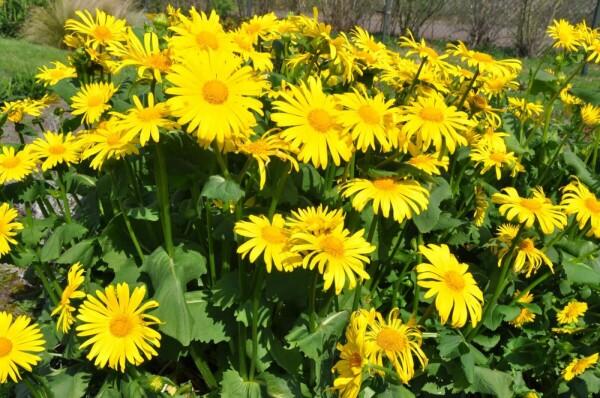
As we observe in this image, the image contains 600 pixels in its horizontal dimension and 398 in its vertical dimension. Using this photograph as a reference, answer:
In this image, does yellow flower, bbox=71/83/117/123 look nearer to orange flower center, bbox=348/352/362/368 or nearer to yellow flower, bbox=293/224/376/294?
yellow flower, bbox=293/224/376/294

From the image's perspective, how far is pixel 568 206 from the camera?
1906 mm

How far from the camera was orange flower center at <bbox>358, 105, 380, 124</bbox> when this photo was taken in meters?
1.57

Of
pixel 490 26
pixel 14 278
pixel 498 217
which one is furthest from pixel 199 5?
pixel 498 217

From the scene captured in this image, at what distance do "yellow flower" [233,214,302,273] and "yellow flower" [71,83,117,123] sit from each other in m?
0.77

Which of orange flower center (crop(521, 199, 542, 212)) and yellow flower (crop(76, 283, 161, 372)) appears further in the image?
orange flower center (crop(521, 199, 542, 212))

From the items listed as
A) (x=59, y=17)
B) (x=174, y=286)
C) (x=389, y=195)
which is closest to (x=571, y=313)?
(x=389, y=195)

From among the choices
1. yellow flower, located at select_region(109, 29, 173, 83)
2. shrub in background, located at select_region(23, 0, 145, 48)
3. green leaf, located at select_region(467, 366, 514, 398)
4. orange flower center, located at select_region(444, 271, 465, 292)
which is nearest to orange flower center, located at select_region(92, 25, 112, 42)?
yellow flower, located at select_region(109, 29, 173, 83)

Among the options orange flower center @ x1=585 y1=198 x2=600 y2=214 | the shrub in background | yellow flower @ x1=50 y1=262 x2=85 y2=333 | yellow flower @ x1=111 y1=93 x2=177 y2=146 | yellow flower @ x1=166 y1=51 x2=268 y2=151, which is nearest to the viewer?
yellow flower @ x1=166 y1=51 x2=268 y2=151

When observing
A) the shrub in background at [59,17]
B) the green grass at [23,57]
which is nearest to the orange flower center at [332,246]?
the green grass at [23,57]

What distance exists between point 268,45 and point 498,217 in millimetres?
1380

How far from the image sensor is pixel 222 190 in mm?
1563

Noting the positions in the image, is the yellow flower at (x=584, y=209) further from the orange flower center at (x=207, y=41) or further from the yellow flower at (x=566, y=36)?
the orange flower center at (x=207, y=41)

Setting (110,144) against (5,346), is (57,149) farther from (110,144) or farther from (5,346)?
(5,346)

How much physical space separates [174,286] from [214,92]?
72 centimetres
